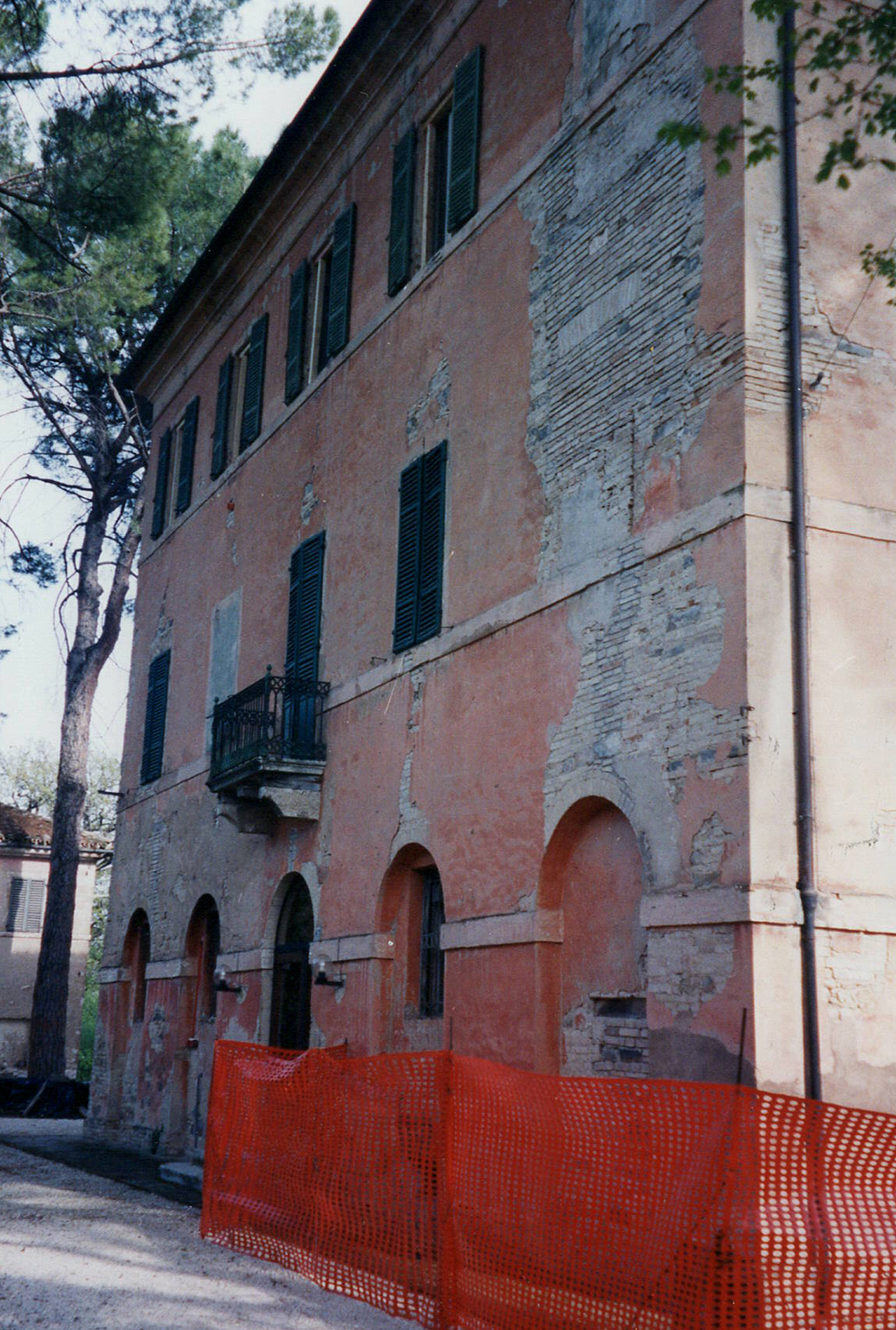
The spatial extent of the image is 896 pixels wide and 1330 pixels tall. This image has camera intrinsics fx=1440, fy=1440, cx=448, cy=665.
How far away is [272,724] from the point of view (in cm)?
1348

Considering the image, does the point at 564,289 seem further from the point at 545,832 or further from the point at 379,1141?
the point at 379,1141

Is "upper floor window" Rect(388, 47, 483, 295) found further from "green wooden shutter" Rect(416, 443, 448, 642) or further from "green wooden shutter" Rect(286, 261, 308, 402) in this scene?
"green wooden shutter" Rect(286, 261, 308, 402)

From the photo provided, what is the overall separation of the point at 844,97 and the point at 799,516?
2.49 m

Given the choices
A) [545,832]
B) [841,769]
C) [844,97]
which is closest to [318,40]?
[844,97]

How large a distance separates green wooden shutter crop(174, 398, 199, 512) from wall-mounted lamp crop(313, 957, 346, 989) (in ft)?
26.5

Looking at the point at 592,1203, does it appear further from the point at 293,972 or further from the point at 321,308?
the point at 321,308

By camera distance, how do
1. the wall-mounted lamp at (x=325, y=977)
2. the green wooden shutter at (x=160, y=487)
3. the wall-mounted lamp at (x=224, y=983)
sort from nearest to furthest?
the wall-mounted lamp at (x=325, y=977) → the wall-mounted lamp at (x=224, y=983) → the green wooden shutter at (x=160, y=487)

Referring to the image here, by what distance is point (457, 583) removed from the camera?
11.3m

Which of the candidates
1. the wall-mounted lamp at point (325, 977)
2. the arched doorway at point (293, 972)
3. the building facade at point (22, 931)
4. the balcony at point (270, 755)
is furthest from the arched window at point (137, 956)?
the building facade at point (22, 931)

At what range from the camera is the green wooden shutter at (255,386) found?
16.5 metres

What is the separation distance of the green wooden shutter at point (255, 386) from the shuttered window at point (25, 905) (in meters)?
19.2

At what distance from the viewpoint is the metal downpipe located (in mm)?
7539

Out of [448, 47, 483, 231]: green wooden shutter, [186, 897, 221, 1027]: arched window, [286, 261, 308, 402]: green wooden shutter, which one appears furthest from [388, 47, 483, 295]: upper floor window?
[186, 897, 221, 1027]: arched window

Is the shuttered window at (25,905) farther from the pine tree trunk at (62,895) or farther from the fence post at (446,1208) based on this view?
the fence post at (446,1208)
